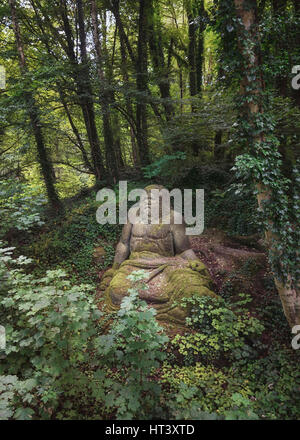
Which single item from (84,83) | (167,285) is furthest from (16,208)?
(84,83)

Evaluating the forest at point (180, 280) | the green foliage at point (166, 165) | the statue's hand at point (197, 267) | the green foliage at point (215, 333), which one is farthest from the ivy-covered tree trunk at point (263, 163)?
the green foliage at point (166, 165)

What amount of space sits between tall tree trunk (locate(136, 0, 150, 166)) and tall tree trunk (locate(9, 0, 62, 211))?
3.01 meters

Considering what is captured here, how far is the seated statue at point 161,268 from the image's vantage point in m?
3.82

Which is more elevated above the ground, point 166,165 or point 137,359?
point 166,165

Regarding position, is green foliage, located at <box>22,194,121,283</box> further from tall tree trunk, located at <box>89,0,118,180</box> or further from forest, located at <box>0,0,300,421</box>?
tall tree trunk, located at <box>89,0,118,180</box>

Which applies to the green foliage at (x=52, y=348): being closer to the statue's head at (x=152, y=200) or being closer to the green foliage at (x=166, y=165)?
the statue's head at (x=152, y=200)

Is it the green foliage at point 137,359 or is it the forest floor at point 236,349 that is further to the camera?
the forest floor at point 236,349

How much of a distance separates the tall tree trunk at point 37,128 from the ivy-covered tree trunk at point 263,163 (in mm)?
4678

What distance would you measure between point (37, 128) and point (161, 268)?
5491 mm

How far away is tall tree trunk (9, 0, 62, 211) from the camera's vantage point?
6.02m

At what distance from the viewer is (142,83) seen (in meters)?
7.78

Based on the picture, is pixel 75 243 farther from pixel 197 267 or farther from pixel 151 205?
pixel 197 267

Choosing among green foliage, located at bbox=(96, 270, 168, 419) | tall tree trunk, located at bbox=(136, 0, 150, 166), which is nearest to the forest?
green foliage, located at bbox=(96, 270, 168, 419)

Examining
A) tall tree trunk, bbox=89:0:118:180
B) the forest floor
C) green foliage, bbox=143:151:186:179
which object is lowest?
the forest floor
